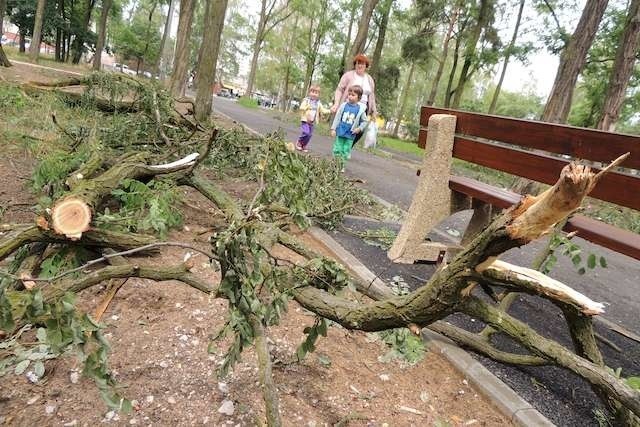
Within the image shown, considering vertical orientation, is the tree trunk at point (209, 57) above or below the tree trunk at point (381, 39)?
below

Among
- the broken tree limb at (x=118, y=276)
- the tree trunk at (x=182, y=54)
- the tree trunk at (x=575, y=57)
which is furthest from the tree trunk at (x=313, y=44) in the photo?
the broken tree limb at (x=118, y=276)

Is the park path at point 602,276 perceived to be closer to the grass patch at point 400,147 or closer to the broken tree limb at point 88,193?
the broken tree limb at point 88,193

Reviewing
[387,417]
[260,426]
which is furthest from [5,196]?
[387,417]

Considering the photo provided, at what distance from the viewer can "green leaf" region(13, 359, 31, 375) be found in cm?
184

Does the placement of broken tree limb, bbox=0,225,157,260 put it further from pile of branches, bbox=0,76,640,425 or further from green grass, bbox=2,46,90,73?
green grass, bbox=2,46,90,73

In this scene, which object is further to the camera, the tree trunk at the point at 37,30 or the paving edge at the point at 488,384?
the tree trunk at the point at 37,30

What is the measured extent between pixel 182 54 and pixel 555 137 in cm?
1315

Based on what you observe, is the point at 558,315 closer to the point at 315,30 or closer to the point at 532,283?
the point at 532,283

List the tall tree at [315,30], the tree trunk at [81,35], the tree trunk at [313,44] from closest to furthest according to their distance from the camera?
the tree trunk at [81,35], the tall tree at [315,30], the tree trunk at [313,44]

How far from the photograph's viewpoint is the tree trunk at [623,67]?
967 cm

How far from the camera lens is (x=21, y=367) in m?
1.85

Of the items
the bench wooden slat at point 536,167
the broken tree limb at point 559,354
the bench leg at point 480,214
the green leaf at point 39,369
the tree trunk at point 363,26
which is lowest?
the green leaf at point 39,369

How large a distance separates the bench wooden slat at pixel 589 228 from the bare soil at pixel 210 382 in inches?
43.4

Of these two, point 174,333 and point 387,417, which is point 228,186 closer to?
point 174,333
